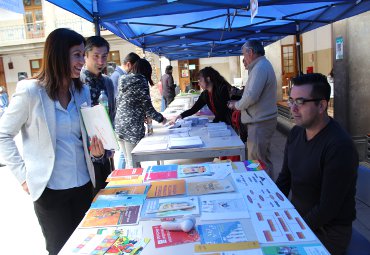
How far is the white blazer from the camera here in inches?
63.8

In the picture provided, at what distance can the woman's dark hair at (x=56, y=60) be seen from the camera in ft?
5.48

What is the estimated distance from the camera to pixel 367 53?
4508 millimetres

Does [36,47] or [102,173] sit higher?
[36,47]

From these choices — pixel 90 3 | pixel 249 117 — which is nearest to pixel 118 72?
pixel 90 3

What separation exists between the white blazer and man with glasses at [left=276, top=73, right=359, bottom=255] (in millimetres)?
1251

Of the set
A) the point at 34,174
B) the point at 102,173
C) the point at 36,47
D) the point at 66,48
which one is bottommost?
the point at 102,173

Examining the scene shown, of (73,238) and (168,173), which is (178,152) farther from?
(73,238)

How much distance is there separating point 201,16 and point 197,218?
4020 millimetres

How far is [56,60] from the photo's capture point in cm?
167

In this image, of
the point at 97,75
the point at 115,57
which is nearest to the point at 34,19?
the point at 115,57

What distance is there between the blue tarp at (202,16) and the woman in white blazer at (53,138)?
1357 millimetres

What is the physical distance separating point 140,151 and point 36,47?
17.9 m

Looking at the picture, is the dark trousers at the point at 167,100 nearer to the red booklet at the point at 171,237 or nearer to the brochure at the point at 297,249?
the red booklet at the point at 171,237

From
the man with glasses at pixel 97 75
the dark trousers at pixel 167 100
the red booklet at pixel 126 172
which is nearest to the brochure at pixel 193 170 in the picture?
the red booklet at pixel 126 172
